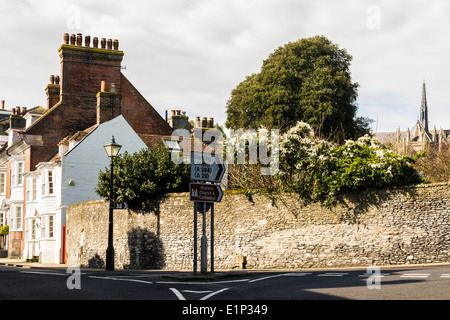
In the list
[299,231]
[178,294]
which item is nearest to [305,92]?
[299,231]

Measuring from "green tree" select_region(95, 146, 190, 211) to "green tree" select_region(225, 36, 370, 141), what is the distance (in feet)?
36.6

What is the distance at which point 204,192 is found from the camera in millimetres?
16469

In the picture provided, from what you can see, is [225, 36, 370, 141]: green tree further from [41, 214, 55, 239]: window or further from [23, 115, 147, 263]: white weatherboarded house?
[41, 214, 55, 239]: window

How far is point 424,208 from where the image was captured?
20625 millimetres

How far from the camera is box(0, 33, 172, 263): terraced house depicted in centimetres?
3575

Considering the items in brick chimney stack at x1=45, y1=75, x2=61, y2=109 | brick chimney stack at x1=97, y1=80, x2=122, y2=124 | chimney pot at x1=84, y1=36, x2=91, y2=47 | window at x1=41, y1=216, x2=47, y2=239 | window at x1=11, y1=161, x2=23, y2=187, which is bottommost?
window at x1=41, y1=216, x2=47, y2=239

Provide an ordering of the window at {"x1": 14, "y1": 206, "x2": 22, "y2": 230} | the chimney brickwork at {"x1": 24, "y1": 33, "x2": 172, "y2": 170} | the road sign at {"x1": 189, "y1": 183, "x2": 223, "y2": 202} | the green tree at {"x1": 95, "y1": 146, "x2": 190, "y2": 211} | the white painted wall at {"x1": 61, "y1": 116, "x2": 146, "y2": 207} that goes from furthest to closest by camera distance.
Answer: the window at {"x1": 14, "y1": 206, "x2": 22, "y2": 230}, the chimney brickwork at {"x1": 24, "y1": 33, "x2": 172, "y2": 170}, the white painted wall at {"x1": 61, "y1": 116, "x2": 146, "y2": 207}, the green tree at {"x1": 95, "y1": 146, "x2": 190, "y2": 211}, the road sign at {"x1": 189, "y1": 183, "x2": 223, "y2": 202}

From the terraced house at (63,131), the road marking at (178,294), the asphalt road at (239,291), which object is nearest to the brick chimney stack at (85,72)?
the terraced house at (63,131)

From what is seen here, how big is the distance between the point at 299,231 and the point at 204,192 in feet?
23.7

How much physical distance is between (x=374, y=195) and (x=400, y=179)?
3.89ft

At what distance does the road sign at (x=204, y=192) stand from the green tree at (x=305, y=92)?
774 inches

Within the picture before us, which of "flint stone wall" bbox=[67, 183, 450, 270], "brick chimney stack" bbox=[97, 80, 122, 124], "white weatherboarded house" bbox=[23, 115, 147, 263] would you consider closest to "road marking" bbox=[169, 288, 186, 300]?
"flint stone wall" bbox=[67, 183, 450, 270]
